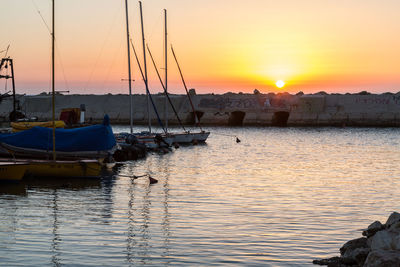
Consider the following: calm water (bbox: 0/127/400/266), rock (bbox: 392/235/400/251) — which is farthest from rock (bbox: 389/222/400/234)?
calm water (bbox: 0/127/400/266)

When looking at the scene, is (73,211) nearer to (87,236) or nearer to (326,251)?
(87,236)

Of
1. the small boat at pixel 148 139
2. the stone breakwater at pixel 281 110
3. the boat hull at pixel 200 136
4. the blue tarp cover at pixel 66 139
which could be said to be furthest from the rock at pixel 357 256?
the stone breakwater at pixel 281 110

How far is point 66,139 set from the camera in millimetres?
36594

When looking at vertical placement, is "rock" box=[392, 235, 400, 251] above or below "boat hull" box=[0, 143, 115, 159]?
below

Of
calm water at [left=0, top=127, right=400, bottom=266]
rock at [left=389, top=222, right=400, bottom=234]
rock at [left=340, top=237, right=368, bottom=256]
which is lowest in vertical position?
calm water at [left=0, top=127, right=400, bottom=266]

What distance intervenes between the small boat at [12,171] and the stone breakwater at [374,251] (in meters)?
19.2

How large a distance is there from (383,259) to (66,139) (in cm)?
2711

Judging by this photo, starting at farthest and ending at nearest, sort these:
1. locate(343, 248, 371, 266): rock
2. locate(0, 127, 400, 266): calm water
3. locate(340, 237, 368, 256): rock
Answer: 1. locate(0, 127, 400, 266): calm water
2. locate(340, 237, 368, 256): rock
3. locate(343, 248, 371, 266): rock

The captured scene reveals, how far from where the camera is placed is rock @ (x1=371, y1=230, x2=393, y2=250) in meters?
13.7

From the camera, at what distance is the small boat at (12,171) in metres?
30.0

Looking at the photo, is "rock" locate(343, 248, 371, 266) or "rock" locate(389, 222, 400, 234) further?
"rock" locate(389, 222, 400, 234)

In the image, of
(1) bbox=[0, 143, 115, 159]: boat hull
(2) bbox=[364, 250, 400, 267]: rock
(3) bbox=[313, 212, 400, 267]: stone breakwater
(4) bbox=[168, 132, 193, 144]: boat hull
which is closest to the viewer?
(2) bbox=[364, 250, 400, 267]: rock

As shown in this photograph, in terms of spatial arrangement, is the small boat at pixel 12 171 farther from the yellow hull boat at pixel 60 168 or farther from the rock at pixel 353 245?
the rock at pixel 353 245

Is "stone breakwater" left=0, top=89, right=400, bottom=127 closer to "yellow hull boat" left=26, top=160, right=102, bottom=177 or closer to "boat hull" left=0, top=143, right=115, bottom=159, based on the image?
"boat hull" left=0, top=143, right=115, bottom=159
